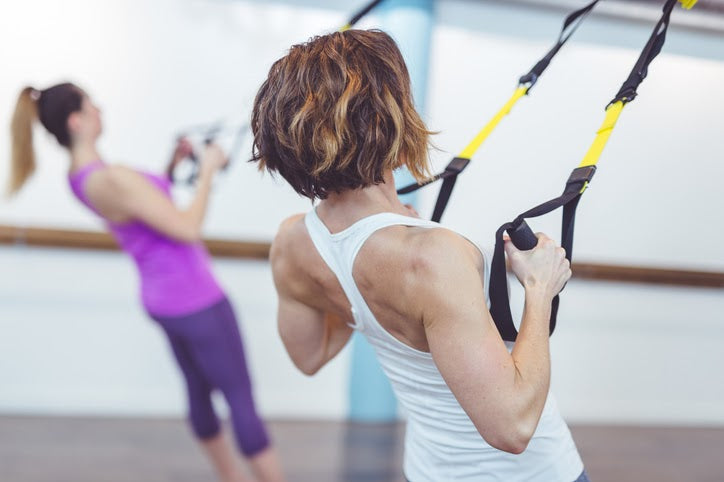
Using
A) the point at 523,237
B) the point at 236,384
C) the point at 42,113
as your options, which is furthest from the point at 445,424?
the point at 42,113

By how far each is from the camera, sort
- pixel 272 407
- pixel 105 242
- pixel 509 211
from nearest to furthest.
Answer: pixel 509 211 → pixel 105 242 → pixel 272 407

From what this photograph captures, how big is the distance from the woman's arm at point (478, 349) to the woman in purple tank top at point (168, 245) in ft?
3.81

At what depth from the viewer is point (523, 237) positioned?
2.61 feet

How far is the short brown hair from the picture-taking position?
0.76m

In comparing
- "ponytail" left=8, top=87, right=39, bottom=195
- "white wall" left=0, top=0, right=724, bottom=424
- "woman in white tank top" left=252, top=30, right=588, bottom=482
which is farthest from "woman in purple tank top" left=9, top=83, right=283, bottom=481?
"woman in white tank top" left=252, top=30, right=588, bottom=482

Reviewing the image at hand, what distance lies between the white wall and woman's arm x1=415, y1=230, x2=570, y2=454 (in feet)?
2.76

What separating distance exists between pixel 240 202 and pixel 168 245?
0.89 meters

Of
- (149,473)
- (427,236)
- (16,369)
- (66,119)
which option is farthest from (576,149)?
(16,369)

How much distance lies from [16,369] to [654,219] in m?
2.50

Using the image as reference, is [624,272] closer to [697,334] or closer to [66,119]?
[697,334]

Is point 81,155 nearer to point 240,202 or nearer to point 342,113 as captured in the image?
point 240,202

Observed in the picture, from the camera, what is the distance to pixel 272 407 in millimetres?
2854

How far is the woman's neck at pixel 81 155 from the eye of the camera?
1736mm

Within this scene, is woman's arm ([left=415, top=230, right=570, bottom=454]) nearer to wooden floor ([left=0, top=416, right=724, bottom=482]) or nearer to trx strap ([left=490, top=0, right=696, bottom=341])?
trx strap ([left=490, top=0, right=696, bottom=341])
